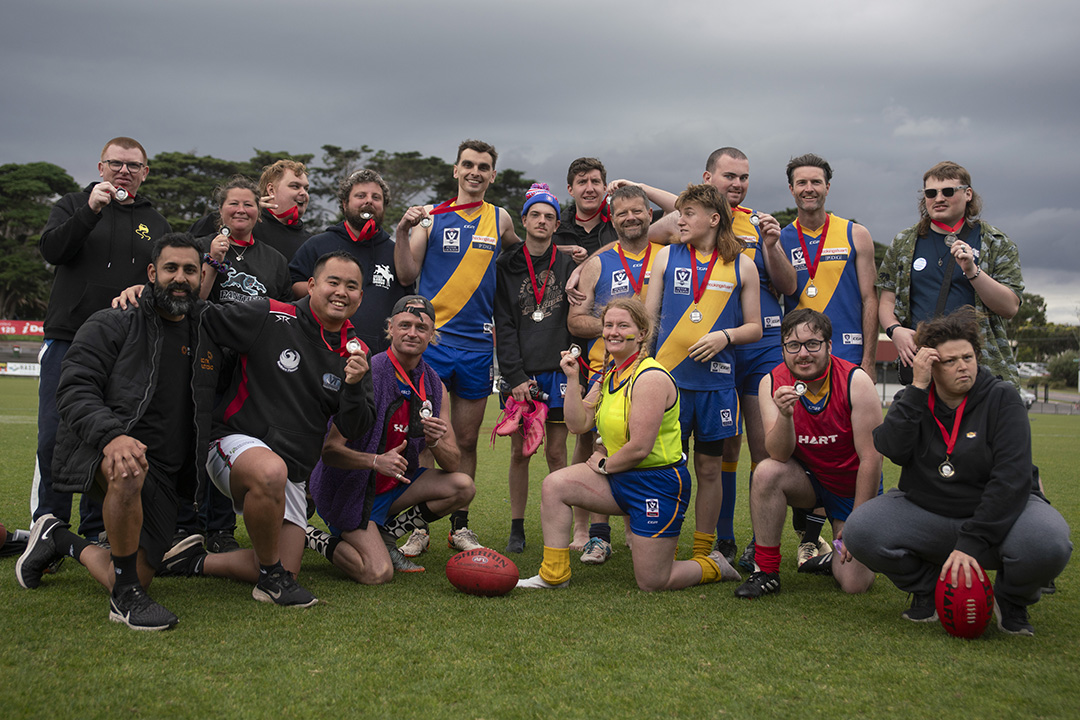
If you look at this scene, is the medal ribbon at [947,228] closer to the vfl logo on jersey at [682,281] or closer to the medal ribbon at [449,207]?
the vfl logo on jersey at [682,281]

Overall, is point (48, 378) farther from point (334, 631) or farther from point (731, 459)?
point (731, 459)

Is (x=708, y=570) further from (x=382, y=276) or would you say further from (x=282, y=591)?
(x=382, y=276)

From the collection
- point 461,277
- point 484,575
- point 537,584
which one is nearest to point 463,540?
point 537,584

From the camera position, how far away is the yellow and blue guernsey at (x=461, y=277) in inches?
230

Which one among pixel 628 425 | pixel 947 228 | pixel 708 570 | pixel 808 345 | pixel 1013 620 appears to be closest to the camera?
pixel 1013 620

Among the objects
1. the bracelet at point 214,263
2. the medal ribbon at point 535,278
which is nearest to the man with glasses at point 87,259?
the bracelet at point 214,263

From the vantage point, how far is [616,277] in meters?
5.63

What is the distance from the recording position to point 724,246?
17.1 feet

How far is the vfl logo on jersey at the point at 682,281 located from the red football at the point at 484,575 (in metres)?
2.04

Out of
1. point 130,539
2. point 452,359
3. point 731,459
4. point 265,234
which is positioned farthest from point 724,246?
point 130,539

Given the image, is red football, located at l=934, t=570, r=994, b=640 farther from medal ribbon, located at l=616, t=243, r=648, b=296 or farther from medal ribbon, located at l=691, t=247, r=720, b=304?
medal ribbon, located at l=616, t=243, r=648, b=296

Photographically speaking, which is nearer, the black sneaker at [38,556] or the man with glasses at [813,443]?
the black sneaker at [38,556]

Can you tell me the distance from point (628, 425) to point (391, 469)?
1.38m

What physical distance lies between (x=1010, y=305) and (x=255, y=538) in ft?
14.5
